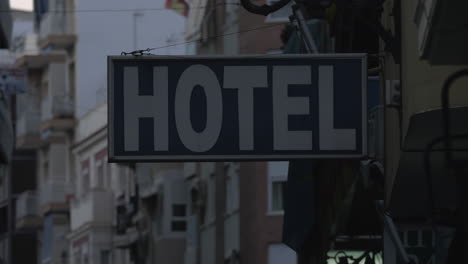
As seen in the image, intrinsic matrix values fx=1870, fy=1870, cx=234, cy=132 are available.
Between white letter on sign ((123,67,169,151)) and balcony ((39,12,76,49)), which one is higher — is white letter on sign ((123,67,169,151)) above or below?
below

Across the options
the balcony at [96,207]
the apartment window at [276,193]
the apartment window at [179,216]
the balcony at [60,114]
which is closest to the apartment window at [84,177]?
the balcony at [96,207]

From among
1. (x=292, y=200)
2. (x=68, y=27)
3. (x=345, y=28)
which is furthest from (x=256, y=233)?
(x=68, y=27)

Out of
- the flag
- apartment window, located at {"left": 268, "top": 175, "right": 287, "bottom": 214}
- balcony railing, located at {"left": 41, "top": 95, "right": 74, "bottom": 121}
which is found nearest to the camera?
apartment window, located at {"left": 268, "top": 175, "right": 287, "bottom": 214}

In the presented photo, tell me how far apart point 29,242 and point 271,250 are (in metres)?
32.5

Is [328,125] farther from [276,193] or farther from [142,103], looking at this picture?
[276,193]

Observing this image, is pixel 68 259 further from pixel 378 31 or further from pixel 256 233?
pixel 378 31

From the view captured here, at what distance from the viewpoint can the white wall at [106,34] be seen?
224 feet

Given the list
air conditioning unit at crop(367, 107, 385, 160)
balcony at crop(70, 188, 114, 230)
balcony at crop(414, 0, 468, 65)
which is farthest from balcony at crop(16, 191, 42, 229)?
balcony at crop(414, 0, 468, 65)

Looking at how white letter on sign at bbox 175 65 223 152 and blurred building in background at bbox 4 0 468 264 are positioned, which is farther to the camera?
white letter on sign at bbox 175 65 223 152

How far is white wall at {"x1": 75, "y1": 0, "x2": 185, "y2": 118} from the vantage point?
68.4m

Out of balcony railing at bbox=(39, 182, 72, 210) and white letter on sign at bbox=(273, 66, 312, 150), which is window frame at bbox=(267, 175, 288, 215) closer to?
balcony railing at bbox=(39, 182, 72, 210)

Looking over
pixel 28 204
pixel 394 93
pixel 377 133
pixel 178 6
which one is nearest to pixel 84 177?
pixel 28 204

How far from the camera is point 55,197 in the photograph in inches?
2864

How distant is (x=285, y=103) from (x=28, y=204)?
6231cm
